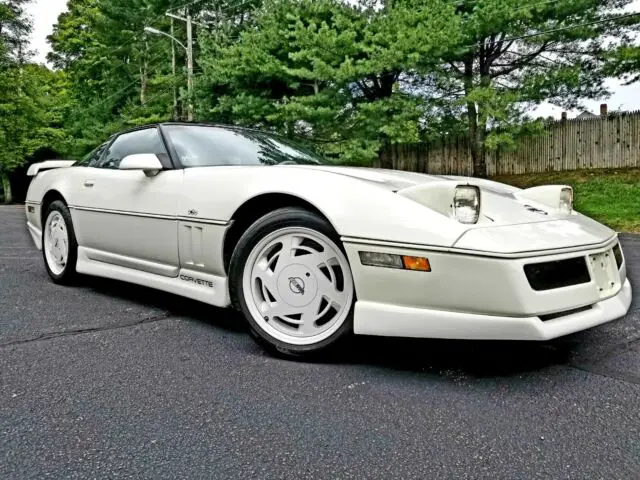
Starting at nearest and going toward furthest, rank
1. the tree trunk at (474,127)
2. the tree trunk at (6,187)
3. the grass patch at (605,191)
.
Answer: the grass patch at (605,191) < the tree trunk at (474,127) < the tree trunk at (6,187)

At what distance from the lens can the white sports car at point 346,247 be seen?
6.37 ft

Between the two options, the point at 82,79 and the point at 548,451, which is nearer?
the point at 548,451

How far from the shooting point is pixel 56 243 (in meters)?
4.01

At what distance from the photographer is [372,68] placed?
13.6 m

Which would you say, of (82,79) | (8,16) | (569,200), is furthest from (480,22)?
(8,16)

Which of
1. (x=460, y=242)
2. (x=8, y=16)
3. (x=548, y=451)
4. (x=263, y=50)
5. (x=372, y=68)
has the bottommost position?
(x=548, y=451)

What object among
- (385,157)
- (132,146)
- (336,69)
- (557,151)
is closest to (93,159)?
(132,146)

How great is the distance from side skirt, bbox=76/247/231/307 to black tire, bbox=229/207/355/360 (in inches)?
4.1

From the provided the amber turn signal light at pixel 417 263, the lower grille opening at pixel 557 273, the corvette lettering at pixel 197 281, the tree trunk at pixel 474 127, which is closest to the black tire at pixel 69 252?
the corvette lettering at pixel 197 281

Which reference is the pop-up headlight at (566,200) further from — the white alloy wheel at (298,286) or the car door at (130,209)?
the car door at (130,209)

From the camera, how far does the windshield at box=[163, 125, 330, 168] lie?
3023 millimetres

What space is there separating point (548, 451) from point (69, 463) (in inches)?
54.1

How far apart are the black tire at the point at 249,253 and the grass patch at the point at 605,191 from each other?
8.28 meters

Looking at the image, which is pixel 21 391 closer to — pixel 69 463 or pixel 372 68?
pixel 69 463
